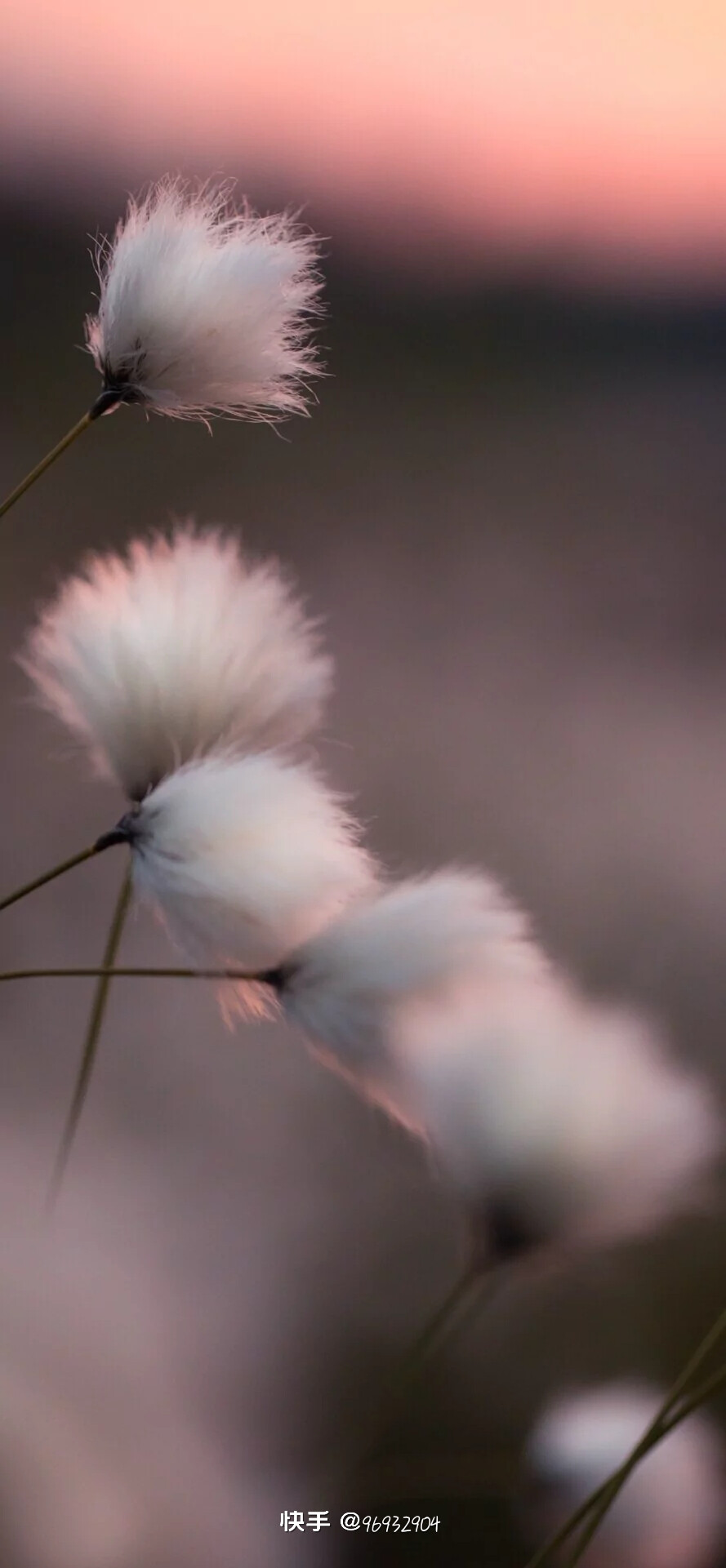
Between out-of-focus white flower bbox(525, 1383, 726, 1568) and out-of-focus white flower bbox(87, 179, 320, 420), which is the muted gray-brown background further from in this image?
out-of-focus white flower bbox(87, 179, 320, 420)

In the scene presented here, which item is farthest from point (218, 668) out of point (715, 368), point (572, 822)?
point (715, 368)

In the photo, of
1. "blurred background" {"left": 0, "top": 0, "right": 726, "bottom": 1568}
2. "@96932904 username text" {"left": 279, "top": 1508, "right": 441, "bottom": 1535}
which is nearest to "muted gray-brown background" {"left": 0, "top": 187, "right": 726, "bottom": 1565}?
"blurred background" {"left": 0, "top": 0, "right": 726, "bottom": 1568}

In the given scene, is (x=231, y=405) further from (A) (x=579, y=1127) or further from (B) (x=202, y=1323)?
(B) (x=202, y=1323)

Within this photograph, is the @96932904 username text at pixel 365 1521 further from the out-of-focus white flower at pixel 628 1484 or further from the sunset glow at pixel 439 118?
the sunset glow at pixel 439 118

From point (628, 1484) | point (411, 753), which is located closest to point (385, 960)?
point (628, 1484)

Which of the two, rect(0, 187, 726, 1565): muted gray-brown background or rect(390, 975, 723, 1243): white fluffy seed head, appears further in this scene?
rect(0, 187, 726, 1565): muted gray-brown background

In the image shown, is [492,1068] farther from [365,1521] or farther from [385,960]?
[365,1521]
